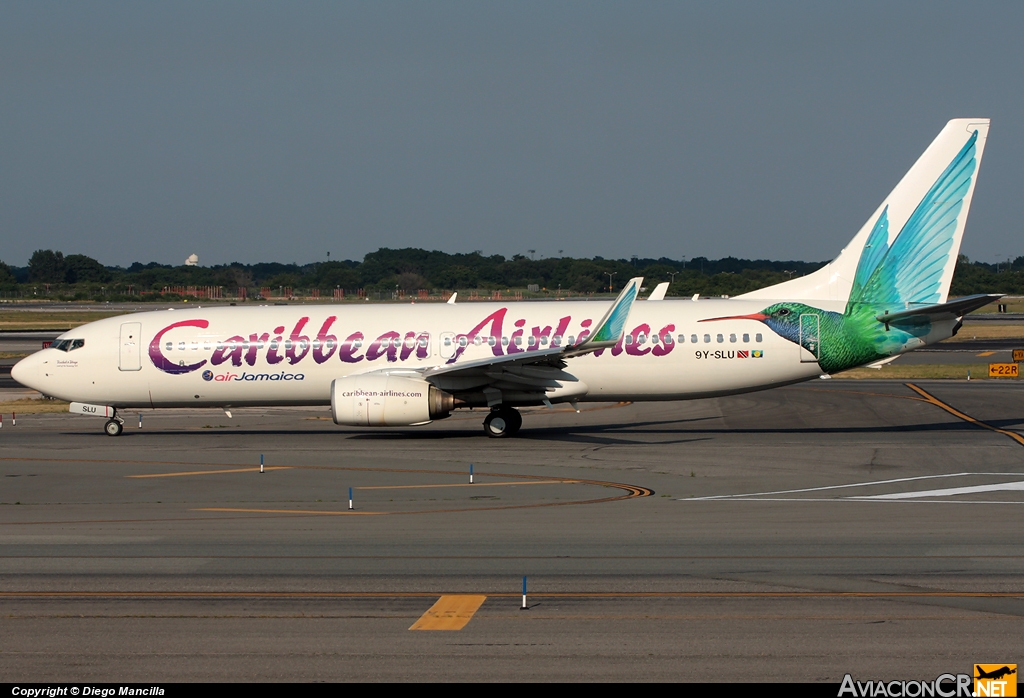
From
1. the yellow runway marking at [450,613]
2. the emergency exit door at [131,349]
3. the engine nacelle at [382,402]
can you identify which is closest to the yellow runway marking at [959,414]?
the engine nacelle at [382,402]

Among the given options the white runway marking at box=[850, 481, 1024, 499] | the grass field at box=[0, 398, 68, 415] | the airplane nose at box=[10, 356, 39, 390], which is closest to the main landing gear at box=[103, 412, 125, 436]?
the airplane nose at box=[10, 356, 39, 390]

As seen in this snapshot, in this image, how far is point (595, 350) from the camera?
97.9 feet

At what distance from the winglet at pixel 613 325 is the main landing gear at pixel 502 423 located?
3.78 metres

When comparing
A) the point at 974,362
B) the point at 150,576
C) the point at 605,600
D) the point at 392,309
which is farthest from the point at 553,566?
the point at 974,362

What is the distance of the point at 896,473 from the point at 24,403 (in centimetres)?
3457

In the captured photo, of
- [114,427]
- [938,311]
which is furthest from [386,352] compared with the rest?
[938,311]

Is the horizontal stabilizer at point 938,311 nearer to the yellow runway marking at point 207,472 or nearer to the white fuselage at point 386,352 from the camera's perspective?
the white fuselage at point 386,352

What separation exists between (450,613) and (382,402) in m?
17.0

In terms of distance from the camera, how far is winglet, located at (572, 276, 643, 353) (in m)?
28.1

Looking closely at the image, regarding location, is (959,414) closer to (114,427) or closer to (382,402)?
(382,402)

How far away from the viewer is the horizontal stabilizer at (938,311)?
2855 centimetres

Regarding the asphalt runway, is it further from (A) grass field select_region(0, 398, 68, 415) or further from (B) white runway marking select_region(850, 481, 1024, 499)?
(A) grass field select_region(0, 398, 68, 415)

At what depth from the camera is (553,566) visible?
48.5ft

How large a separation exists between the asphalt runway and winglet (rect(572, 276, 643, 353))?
9.81 feet
